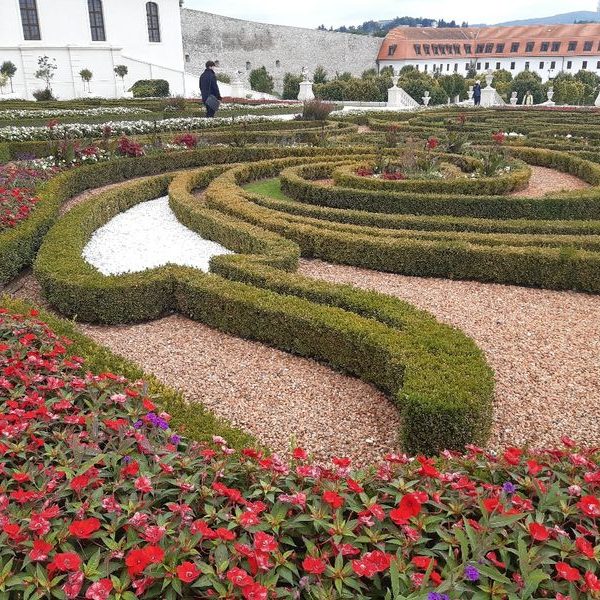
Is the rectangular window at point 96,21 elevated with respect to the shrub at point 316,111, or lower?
elevated

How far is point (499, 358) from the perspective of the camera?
559 cm

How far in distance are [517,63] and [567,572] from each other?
2906 inches

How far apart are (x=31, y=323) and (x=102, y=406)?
1480mm

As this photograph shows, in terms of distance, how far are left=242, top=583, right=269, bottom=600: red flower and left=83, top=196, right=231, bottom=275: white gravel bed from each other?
547cm

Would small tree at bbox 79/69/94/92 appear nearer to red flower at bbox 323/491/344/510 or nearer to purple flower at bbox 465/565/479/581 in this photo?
red flower at bbox 323/491/344/510

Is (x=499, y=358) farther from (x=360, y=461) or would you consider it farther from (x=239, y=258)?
(x=239, y=258)

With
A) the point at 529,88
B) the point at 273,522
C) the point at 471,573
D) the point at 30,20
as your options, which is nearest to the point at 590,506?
the point at 471,573

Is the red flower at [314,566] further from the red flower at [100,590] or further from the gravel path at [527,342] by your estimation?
the gravel path at [527,342]

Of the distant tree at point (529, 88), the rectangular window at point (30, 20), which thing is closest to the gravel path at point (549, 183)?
the rectangular window at point (30, 20)

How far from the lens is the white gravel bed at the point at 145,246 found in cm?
803

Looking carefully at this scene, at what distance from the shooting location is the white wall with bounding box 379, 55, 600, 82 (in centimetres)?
6355

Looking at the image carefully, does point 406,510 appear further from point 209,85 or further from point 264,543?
point 209,85

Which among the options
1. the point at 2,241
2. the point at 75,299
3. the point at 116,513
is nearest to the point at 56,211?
the point at 2,241

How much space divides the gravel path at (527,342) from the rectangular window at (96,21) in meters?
35.2
